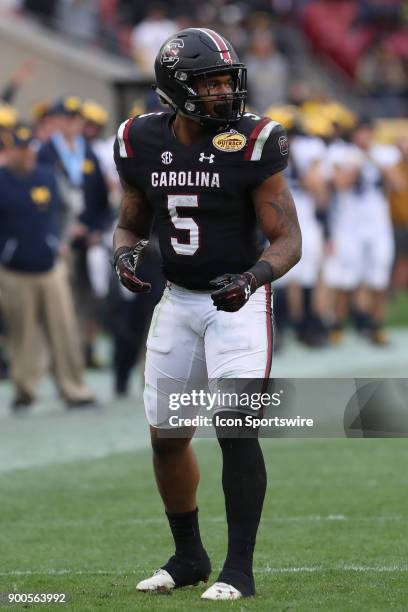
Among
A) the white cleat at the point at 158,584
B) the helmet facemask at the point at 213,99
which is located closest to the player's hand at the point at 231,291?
the helmet facemask at the point at 213,99

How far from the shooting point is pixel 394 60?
24.0 meters

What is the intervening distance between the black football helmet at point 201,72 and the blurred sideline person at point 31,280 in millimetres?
5856

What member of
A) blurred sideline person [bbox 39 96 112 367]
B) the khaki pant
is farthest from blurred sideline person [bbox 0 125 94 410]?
blurred sideline person [bbox 39 96 112 367]

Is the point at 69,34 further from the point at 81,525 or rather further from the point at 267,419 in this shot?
the point at 267,419

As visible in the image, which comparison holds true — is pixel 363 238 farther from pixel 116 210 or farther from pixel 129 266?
pixel 129 266

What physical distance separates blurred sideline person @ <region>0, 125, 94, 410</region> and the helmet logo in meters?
5.81

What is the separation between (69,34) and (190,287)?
53.2 feet

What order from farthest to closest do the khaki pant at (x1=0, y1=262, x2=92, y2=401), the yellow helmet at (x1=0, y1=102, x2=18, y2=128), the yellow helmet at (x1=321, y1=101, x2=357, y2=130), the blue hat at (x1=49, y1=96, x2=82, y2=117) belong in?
the yellow helmet at (x1=321, y1=101, x2=357, y2=130) → the blue hat at (x1=49, y1=96, x2=82, y2=117) → the yellow helmet at (x1=0, y1=102, x2=18, y2=128) → the khaki pant at (x1=0, y1=262, x2=92, y2=401)

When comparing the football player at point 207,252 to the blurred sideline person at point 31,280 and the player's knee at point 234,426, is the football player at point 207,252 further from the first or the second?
the blurred sideline person at point 31,280

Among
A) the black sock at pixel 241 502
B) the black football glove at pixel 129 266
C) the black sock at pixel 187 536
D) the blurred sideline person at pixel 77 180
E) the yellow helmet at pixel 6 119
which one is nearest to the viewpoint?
the black sock at pixel 241 502

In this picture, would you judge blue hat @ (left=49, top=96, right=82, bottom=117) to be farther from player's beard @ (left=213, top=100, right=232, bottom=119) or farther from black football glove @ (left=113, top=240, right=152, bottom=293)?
player's beard @ (left=213, top=100, right=232, bottom=119)

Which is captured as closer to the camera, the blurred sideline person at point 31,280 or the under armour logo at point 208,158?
the under armour logo at point 208,158

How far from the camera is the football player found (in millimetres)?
5418

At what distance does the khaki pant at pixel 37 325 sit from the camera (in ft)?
38.1
